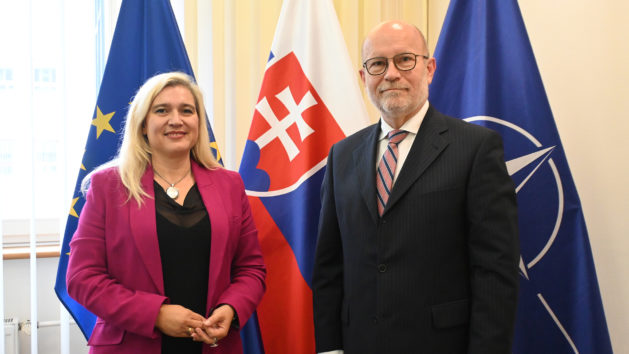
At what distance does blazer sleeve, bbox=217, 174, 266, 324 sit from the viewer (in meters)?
1.60

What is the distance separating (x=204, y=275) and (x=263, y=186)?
636mm

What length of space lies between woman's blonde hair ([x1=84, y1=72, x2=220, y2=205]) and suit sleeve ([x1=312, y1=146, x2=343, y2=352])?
52 cm

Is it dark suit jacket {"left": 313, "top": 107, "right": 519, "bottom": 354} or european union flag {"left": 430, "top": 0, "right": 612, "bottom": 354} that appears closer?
dark suit jacket {"left": 313, "top": 107, "right": 519, "bottom": 354}

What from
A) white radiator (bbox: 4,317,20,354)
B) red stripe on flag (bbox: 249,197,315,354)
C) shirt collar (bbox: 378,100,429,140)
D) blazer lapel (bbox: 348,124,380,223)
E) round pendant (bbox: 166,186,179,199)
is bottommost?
white radiator (bbox: 4,317,20,354)

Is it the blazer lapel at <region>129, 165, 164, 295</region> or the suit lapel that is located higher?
the suit lapel

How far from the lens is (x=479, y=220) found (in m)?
1.26

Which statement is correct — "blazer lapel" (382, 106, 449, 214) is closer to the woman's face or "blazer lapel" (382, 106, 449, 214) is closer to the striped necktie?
the striped necktie

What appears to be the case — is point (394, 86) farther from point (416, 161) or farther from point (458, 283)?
point (458, 283)

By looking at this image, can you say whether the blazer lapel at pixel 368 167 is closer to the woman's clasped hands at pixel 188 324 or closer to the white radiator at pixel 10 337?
A: the woman's clasped hands at pixel 188 324

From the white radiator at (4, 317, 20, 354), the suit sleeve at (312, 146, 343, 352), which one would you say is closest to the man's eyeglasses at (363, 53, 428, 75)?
the suit sleeve at (312, 146, 343, 352)

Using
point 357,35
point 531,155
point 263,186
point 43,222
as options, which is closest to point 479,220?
point 531,155

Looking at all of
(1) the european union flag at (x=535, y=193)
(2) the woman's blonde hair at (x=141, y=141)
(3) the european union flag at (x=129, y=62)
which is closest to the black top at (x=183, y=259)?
(2) the woman's blonde hair at (x=141, y=141)

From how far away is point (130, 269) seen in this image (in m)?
1.52

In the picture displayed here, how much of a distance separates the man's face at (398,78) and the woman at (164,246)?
0.66 m
